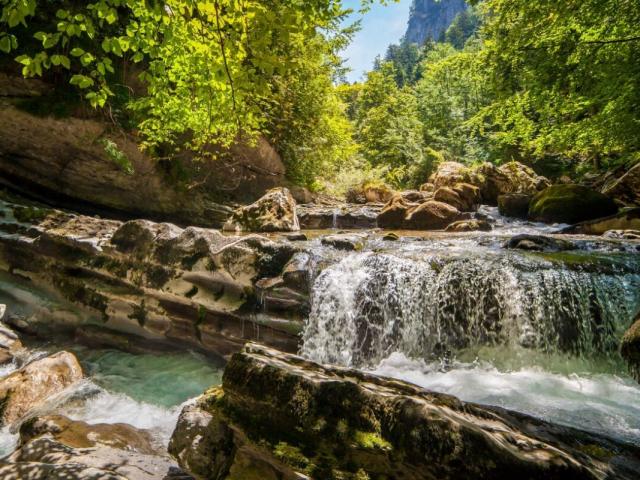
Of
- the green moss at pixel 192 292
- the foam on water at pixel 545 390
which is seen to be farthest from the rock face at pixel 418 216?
the green moss at pixel 192 292

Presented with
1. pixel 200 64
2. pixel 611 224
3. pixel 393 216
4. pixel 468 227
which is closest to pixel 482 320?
pixel 200 64

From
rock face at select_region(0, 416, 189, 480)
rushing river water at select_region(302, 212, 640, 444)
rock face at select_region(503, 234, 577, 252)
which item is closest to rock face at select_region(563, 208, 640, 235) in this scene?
rock face at select_region(503, 234, 577, 252)

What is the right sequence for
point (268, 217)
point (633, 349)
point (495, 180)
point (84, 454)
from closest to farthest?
1. point (84, 454)
2. point (633, 349)
3. point (268, 217)
4. point (495, 180)

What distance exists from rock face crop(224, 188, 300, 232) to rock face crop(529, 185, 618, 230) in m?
9.27

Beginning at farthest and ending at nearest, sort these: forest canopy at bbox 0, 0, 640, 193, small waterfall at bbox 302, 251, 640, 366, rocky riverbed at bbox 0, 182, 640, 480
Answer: small waterfall at bbox 302, 251, 640, 366, forest canopy at bbox 0, 0, 640, 193, rocky riverbed at bbox 0, 182, 640, 480

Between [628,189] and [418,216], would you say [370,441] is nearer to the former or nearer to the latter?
[418,216]

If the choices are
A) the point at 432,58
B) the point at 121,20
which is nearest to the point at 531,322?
the point at 121,20

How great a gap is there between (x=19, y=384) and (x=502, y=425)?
227 inches

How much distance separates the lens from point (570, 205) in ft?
41.9

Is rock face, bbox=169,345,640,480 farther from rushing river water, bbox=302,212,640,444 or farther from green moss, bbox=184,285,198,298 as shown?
green moss, bbox=184,285,198,298

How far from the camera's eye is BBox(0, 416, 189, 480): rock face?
2432 mm

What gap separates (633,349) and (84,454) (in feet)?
17.3

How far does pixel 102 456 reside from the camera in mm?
3262

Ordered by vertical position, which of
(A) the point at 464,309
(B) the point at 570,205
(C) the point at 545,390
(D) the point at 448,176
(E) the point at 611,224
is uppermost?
(D) the point at 448,176
